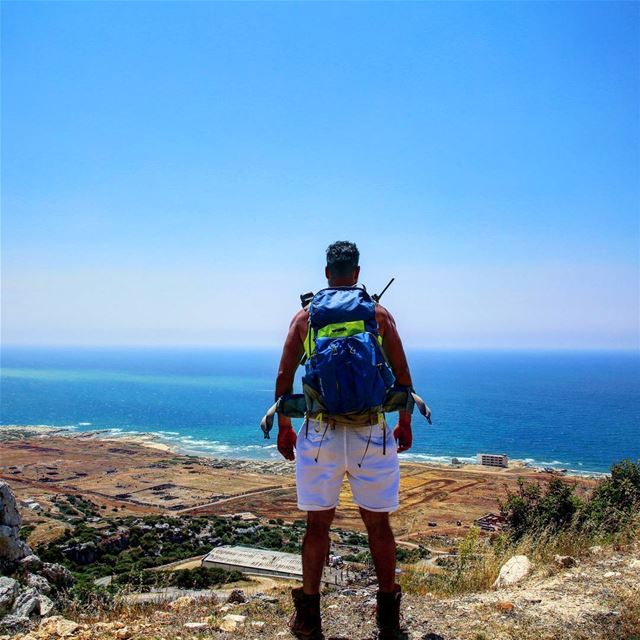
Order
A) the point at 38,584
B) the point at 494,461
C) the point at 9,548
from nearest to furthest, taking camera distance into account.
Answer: the point at 38,584, the point at 9,548, the point at 494,461

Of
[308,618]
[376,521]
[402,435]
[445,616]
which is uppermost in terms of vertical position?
[402,435]

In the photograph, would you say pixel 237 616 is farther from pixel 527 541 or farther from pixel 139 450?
pixel 139 450

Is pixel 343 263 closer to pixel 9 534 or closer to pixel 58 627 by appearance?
pixel 58 627

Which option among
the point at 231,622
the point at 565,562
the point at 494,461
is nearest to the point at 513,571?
the point at 565,562

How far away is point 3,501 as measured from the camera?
7.45 m

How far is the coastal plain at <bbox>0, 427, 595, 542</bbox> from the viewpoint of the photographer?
1251 inches

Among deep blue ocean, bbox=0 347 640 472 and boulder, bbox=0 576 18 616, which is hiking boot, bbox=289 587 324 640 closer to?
boulder, bbox=0 576 18 616

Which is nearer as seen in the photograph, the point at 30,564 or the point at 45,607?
the point at 45,607

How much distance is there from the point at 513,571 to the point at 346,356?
3.08 metres

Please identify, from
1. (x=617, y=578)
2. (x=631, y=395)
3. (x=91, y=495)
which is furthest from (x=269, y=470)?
(x=631, y=395)

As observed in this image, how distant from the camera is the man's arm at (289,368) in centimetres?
286

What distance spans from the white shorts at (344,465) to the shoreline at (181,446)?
150 feet

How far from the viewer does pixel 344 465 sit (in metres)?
2.73

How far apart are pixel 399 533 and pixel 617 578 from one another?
24.8m
